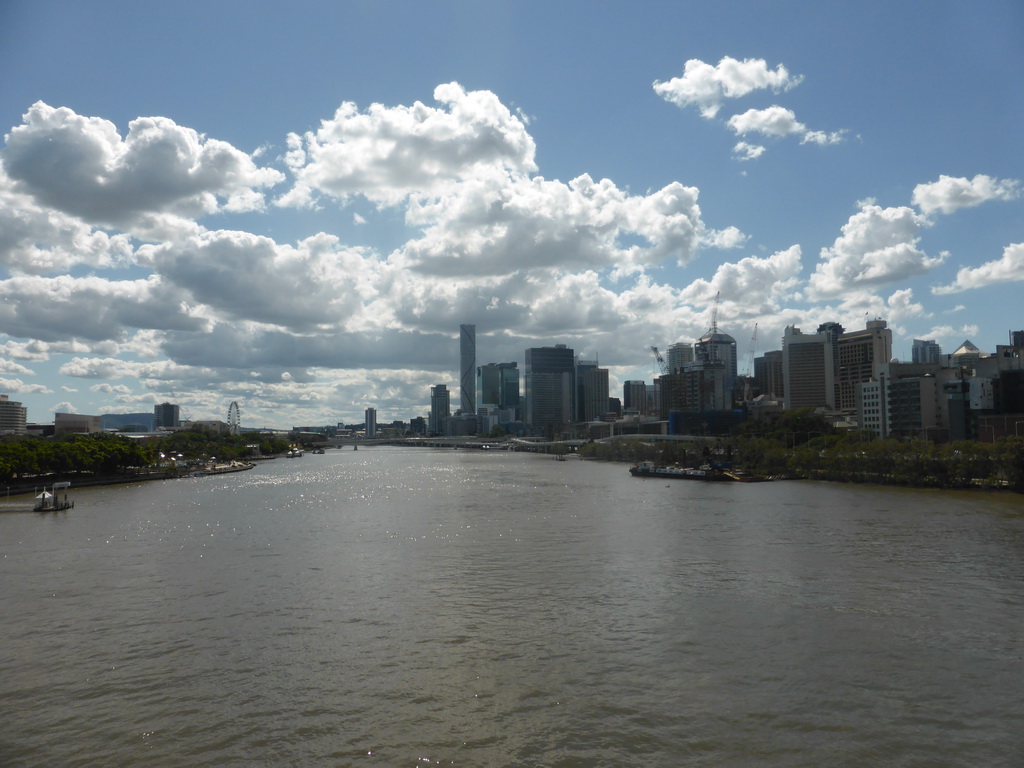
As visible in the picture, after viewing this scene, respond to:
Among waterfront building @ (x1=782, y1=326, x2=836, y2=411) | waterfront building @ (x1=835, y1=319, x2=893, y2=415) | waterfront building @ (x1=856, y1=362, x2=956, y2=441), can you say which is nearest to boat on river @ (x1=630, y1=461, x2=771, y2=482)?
waterfront building @ (x1=856, y1=362, x2=956, y2=441)

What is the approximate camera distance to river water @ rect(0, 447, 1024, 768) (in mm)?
10438

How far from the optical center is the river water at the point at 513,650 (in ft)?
34.2

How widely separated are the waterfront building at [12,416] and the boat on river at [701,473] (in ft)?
559

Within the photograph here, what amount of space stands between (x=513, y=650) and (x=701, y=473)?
61.7 meters

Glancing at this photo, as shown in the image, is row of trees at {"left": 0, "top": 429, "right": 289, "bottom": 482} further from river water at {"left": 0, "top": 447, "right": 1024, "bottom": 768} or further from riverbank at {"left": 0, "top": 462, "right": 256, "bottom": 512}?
river water at {"left": 0, "top": 447, "right": 1024, "bottom": 768}

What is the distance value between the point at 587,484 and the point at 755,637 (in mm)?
49617

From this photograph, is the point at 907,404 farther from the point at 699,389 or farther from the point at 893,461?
the point at 699,389

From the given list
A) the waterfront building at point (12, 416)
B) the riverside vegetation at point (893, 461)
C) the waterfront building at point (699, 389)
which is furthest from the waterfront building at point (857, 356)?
the waterfront building at point (12, 416)

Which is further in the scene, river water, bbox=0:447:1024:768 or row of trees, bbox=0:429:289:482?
row of trees, bbox=0:429:289:482

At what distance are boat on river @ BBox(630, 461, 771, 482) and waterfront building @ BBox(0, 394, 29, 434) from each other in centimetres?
17039

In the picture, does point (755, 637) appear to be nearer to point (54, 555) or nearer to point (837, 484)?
point (54, 555)

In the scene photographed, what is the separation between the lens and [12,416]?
611 feet

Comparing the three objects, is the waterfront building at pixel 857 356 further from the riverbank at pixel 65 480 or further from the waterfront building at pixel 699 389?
the riverbank at pixel 65 480

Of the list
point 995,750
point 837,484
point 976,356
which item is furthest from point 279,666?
point 976,356
